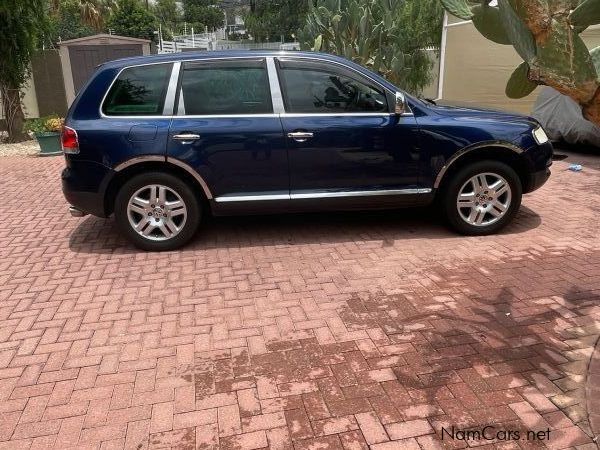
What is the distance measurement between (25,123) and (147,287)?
32.3 feet

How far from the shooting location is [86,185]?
488 cm

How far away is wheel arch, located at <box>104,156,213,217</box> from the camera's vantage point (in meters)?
4.82

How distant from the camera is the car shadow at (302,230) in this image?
207 inches

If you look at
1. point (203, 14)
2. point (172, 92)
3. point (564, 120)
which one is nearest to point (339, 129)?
point (172, 92)

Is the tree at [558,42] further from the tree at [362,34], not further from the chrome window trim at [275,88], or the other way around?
the tree at [362,34]

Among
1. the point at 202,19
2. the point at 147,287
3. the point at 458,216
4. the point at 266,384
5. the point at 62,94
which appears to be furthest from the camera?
the point at 202,19

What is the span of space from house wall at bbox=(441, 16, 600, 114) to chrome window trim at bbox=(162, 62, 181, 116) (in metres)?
8.13

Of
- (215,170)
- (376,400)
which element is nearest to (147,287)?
(215,170)

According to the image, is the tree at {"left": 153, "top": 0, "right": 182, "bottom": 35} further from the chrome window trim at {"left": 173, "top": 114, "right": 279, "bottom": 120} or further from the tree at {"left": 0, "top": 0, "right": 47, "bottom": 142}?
the chrome window trim at {"left": 173, "top": 114, "right": 279, "bottom": 120}

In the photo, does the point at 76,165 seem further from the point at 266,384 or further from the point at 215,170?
the point at 266,384

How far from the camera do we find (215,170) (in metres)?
4.88

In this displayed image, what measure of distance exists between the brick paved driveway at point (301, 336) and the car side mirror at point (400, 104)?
1248 millimetres

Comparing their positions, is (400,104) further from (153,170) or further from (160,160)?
(153,170)

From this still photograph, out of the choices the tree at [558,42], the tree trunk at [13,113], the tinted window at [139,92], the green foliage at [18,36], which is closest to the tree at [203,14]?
the tree trunk at [13,113]
